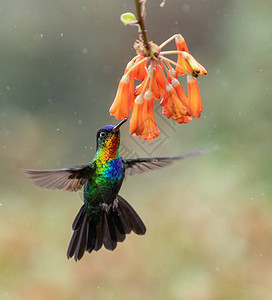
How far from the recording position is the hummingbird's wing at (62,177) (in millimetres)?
1729

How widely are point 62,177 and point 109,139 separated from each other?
0.24 metres

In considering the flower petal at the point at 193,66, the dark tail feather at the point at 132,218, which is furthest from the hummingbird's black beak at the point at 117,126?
the dark tail feather at the point at 132,218

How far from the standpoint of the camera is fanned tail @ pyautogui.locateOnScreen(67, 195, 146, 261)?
7.18 ft

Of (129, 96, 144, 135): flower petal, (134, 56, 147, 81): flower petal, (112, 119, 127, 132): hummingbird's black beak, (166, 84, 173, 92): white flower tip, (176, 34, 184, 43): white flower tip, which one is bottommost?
(112, 119, 127, 132): hummingbird's black beak

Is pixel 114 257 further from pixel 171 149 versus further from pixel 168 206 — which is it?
pixel 171 149

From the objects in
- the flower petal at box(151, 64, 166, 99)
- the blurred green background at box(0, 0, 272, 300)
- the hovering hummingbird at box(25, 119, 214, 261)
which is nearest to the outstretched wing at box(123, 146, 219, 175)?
the hovering hummingbird at box(25, 119, 214, 261)

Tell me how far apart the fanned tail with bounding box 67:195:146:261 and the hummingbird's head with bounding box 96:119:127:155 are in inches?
14.1

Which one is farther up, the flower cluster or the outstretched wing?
the flower cluster

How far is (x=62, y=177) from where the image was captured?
6.36 ft

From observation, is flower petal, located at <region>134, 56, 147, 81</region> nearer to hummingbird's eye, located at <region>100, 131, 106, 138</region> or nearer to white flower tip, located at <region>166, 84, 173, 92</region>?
white flower tip, located at <region>166, 84, 173, 92</region>

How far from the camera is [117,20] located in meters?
5.46

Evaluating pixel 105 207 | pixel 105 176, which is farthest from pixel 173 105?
pixel 105 207

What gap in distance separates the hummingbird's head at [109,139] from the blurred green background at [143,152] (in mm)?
2102

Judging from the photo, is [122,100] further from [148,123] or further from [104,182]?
[104,182]
